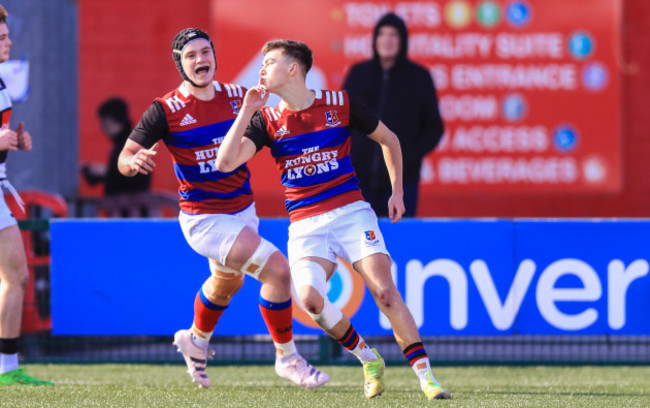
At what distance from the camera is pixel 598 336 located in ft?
26.5

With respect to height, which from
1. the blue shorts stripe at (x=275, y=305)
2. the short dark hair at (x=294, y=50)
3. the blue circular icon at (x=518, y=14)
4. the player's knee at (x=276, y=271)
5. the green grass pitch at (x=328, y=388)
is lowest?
the green grass pitch at (x=328, y=388)

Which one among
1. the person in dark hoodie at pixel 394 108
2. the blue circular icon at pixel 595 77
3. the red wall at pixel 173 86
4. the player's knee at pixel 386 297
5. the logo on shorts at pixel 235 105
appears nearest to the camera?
the player's knee at pixel 386 297

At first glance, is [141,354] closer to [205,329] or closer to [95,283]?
[95,283]

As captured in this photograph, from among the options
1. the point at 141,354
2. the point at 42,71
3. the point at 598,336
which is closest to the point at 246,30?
the point at 42,71

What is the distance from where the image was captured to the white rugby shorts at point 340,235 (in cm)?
632

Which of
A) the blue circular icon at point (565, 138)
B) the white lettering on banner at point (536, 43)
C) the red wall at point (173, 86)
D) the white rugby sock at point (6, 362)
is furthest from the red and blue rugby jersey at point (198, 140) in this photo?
the blue circular icon at point (565, 138)

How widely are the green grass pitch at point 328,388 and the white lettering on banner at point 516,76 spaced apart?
4.87 m

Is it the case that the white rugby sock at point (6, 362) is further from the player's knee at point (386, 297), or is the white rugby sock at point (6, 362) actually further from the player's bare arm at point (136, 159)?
the player's knee at point (386, 297)

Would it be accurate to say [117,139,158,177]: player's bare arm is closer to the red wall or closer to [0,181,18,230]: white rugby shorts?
[0,181,18,230]: white rugby shorts

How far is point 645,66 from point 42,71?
6.18m

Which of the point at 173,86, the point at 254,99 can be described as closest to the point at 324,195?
the point at 254,99

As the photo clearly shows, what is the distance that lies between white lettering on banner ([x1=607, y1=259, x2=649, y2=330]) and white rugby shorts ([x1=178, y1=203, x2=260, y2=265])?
8.43 feet

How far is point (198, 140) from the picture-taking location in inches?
261

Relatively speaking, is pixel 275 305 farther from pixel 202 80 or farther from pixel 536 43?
pixel 536 43
